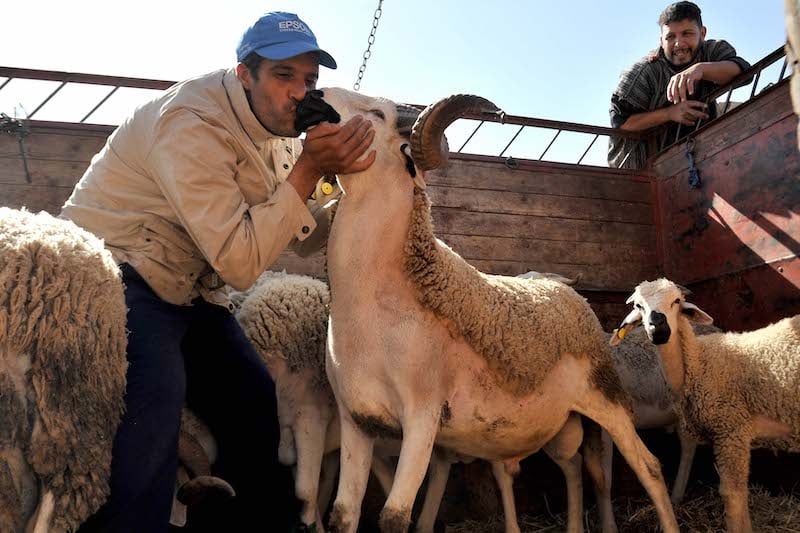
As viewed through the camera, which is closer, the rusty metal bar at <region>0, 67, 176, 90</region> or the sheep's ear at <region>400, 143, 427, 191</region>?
the sheep's ear at <region>400, 143, 427, 191</region>

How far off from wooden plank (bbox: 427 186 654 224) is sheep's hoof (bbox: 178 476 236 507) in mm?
2800

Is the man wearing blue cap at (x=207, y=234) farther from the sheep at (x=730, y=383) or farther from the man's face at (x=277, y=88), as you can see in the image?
the sheep at (x=730, y=383)

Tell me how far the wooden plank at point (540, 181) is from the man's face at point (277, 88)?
236cm

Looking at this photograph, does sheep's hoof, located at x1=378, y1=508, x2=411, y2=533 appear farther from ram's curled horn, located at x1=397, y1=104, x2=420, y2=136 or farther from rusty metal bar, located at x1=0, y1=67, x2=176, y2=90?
rusty metal bar, located at x1=0, y1=67, x2=176, y2=90

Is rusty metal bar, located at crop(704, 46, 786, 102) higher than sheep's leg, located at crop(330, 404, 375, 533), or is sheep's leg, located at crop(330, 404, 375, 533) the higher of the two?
rusty metal bar, located at crop(704, 46, 786, 102)

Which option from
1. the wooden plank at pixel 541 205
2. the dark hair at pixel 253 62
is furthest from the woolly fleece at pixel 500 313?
the wooden plank at pixel 541 205

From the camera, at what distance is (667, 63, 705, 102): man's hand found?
5.61 metres

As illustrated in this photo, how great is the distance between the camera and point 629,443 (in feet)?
11.7

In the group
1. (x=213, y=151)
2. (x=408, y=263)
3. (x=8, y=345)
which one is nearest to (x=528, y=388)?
(x=408, y=263)

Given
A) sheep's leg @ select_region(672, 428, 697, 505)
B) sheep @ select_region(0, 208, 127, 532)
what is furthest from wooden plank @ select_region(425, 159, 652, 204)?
sheep @ select_region(0, 208, 127, 532)

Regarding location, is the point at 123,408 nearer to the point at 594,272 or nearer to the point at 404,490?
the point at 404,490

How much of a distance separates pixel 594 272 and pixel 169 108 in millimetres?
3714

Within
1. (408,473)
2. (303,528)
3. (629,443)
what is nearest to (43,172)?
(303,528)

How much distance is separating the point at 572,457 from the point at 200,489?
7.01 feet
